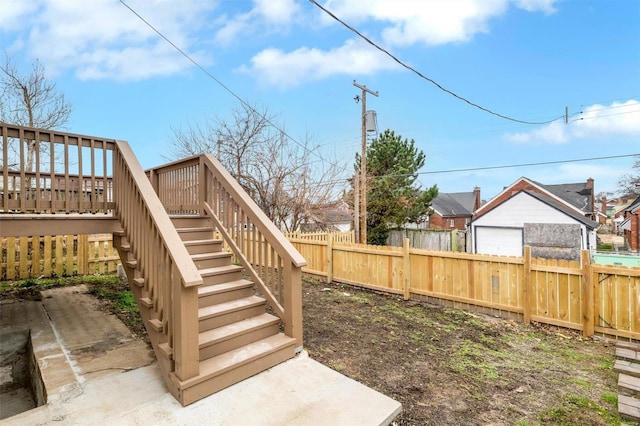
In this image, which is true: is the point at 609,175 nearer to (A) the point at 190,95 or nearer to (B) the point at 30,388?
(A) the point at 190,95

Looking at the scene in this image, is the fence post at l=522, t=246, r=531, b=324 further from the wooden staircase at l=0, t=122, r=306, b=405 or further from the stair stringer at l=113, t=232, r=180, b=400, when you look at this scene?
the stair stringer at l=113, t=232, r=180, b=400

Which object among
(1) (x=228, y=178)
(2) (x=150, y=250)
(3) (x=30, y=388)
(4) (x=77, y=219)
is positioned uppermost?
(1) (x=228, y=178)

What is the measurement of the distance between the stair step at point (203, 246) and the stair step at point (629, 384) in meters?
4.41

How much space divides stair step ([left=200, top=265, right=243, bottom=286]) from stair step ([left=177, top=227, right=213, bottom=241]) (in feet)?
1.88

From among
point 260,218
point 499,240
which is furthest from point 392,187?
point 260,218

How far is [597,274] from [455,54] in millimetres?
7057

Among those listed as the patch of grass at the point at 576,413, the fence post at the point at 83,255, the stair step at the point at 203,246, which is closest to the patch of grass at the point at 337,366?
the patch of grass at the point at 576,413

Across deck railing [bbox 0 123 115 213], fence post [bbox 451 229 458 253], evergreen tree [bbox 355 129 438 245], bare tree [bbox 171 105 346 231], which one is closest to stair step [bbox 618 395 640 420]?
deck railing [bbox 0 123 115 213]

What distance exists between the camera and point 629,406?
2.47 m

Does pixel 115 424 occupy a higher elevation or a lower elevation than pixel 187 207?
lower

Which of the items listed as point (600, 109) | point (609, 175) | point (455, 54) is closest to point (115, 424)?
point (455, 54)

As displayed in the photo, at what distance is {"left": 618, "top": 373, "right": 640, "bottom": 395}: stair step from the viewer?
2.75m

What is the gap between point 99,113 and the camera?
31.8ft

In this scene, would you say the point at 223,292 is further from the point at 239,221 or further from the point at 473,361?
the point at 473,361
